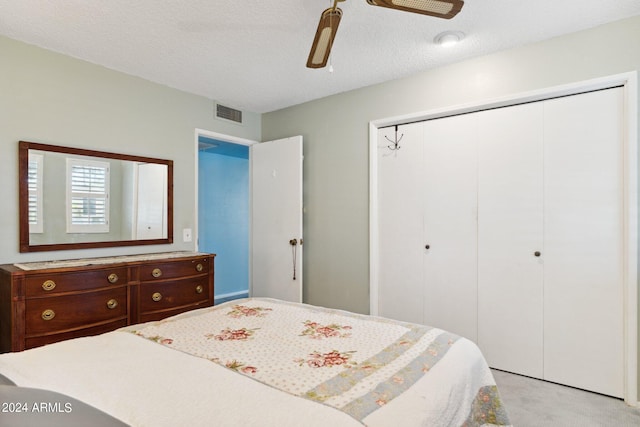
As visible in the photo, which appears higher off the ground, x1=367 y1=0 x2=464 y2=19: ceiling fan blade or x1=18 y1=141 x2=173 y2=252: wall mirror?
x1=367 y1=0 x2=464 y2=19: ceiling fan blade

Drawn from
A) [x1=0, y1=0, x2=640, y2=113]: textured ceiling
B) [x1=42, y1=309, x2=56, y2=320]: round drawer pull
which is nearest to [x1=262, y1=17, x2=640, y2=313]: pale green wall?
[x1=0, y1=0, x2=640, y2=113]: textured ceiling

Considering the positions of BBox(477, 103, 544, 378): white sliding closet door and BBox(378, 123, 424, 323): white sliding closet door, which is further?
BBox(378, 123, 424, 323): white sliding closet door

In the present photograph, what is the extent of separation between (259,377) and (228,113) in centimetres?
330

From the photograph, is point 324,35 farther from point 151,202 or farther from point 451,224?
point 151,202

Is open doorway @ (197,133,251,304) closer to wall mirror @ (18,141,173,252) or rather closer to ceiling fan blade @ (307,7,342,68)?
wall mirror @ (18,141,173,252)

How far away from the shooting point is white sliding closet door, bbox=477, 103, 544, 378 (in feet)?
8.59

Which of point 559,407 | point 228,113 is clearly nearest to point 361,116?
point 228,113

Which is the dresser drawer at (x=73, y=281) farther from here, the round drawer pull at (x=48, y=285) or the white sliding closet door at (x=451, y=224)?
the white sliding closet door at (x=451, y=224)

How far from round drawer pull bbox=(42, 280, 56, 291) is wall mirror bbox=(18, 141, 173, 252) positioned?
46cm

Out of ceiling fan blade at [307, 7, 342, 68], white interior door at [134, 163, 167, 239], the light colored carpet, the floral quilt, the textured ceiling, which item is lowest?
the light colored carpet

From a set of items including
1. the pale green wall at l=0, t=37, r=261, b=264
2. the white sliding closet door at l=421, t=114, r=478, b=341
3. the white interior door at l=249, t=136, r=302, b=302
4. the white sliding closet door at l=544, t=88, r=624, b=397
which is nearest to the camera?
the white sliding closet door at l=544, t=88, r=624, b=397

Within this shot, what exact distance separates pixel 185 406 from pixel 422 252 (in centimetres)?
254

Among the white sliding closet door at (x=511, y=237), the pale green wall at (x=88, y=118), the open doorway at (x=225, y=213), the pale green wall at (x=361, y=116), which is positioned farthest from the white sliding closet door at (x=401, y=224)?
the open doorway at (x=225, y=213)

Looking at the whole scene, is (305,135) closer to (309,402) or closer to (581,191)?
(581,191)
